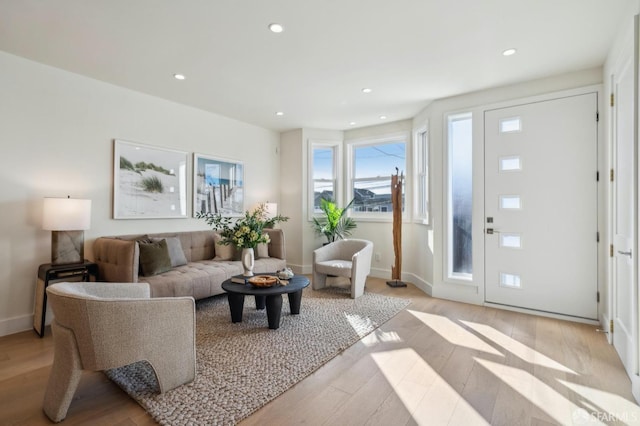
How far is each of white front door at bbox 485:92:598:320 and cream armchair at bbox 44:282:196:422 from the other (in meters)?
3.50

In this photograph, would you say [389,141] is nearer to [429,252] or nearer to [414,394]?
[429,252]

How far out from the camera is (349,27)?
2.50m

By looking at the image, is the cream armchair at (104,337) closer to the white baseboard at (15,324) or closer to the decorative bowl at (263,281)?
the decorative bowl at (263,281)

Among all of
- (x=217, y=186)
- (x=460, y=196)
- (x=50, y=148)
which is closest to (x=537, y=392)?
(x=460, y=196)

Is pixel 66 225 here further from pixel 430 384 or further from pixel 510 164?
pixel 510 164

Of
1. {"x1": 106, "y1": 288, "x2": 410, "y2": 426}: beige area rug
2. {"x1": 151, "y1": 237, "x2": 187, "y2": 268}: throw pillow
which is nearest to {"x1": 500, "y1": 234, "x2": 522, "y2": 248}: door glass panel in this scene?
{"x1": 106, "y1": 288, "x2": 410, "y2": 426}: beige area rug

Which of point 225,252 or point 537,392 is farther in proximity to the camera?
point 225,252

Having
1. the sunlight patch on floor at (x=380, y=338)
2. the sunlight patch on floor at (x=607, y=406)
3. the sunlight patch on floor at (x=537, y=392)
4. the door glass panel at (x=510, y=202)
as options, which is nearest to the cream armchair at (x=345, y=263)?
the sunlight patch on floor at (x=380, y=338)

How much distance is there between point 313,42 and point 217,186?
280 centimetres

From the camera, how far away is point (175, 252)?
3863 millimetres

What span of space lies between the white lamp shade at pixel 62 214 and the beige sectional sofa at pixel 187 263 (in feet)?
1.24

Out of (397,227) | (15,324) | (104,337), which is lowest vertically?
(15,324)

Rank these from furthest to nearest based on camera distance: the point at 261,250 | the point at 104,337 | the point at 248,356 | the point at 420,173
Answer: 1. the point at 420,173
2. the point at 261,250
3. the point at 248,356
4. the point at 104,337

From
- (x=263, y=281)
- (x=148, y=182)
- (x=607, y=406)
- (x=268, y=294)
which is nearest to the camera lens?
(x=607, y=406)
